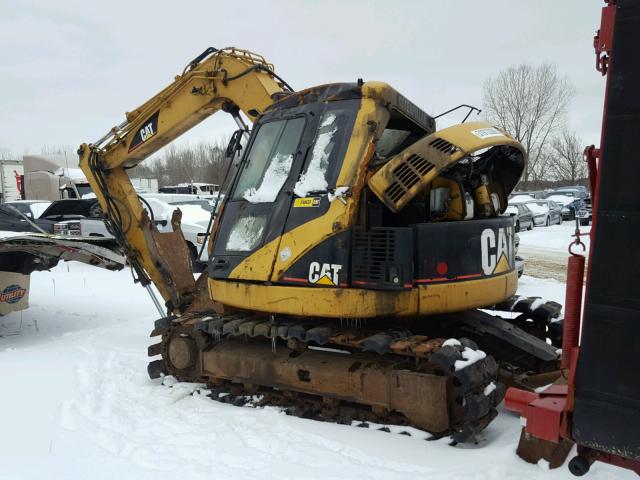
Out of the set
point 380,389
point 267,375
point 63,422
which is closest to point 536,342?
point 380,389

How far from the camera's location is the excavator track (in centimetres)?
424

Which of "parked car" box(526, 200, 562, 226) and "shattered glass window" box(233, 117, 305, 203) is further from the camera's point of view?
"parked car" box(526, 200, 562, 226)

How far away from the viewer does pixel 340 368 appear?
4.81 metres

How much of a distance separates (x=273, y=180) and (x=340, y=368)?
1770mm

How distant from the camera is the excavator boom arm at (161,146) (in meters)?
6.55

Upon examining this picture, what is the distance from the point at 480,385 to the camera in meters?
4.21

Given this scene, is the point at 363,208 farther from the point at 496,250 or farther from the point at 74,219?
the point at 74,219

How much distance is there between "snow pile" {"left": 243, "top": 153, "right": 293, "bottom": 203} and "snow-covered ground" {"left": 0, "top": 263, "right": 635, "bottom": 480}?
1894mm

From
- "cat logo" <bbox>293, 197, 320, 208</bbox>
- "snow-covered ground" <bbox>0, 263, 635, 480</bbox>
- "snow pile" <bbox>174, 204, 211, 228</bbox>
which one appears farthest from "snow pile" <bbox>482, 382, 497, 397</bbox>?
"snow pile" <bbox>174, 204, 211, 228</bbox>

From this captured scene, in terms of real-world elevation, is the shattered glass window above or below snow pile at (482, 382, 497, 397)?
above

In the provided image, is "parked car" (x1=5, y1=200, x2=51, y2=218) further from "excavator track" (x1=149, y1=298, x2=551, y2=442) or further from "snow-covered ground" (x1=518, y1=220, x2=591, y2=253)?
"snow-covered ground" (x1=518, y1=220, x2=591, y2=253)

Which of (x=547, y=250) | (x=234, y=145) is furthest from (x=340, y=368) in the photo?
(x=547, y=250)

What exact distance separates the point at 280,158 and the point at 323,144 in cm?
48

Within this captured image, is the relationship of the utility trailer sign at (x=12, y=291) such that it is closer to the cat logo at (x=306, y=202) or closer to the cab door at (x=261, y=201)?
the cab door at (x=261, y=201)
